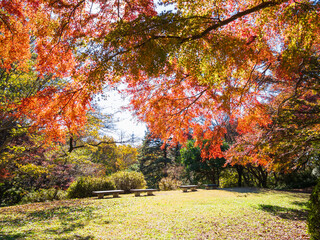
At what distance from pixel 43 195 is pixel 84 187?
2369mm

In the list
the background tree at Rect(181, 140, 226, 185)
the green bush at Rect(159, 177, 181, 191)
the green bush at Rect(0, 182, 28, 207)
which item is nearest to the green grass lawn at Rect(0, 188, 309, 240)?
the green bush at Rect(0, 182, 28, 207)

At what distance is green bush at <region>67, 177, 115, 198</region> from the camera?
11.6m

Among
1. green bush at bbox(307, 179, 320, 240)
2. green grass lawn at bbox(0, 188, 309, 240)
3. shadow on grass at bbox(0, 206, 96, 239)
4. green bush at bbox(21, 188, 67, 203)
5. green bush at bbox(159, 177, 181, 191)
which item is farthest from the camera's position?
green bush at bbox(159, 177, 181, 191)

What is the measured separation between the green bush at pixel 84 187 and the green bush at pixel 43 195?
83 cm

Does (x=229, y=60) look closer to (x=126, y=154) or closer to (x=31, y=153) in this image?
(x=31, y=153)

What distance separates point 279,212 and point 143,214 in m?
4.87

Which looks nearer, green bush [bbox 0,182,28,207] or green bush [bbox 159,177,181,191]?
green bush [bbox 0,182,28,207]

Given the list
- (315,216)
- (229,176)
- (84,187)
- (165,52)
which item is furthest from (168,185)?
(165,52)

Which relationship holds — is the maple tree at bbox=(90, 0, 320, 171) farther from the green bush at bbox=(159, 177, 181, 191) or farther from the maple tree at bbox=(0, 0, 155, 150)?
the green bush at bbox=(159, 177, 181, 191)

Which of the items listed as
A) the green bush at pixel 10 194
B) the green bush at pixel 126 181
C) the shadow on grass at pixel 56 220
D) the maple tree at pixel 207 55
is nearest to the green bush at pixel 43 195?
the green bush at pixel 10 194

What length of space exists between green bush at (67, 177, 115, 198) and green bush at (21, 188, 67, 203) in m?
0.83

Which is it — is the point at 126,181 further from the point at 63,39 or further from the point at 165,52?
the point at 165,52

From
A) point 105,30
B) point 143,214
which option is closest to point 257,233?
point 143,214

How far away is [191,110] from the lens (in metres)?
7.04
